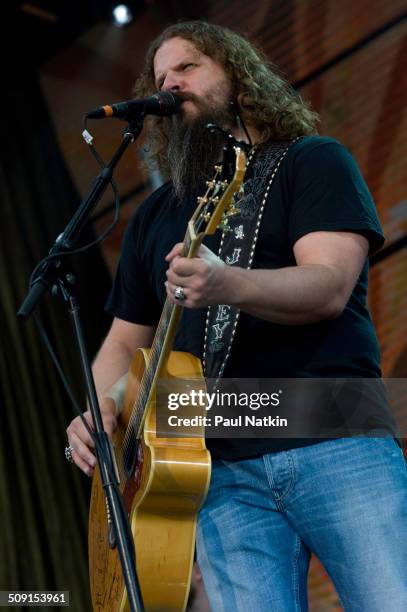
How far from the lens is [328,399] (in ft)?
5.49

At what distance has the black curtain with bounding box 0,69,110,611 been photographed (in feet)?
12.4

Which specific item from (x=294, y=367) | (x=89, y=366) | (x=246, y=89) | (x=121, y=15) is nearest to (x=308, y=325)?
(x=294, y=367)

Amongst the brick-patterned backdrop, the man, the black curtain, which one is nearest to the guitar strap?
the man

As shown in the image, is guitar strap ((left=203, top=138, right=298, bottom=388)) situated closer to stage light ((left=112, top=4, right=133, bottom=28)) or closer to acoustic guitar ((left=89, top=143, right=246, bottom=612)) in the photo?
acoustic guitar ((left=89, top=143, right=246, bottom=612))

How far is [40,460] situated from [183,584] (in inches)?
93.7

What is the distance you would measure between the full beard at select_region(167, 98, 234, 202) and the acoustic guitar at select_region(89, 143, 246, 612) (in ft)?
1.37

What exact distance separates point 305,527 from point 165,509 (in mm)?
292

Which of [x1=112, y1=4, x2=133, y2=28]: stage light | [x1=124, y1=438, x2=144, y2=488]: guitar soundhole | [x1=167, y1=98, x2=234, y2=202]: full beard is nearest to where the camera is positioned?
[x1=124, y1=438, x2=144, y2=488]: guitar soundhole

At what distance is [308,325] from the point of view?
172cm

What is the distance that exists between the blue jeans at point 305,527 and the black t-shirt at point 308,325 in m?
0.06

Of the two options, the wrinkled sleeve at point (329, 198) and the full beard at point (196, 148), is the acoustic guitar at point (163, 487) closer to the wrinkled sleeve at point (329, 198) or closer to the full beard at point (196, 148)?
the wrinkled sleeve at point (329, 198)

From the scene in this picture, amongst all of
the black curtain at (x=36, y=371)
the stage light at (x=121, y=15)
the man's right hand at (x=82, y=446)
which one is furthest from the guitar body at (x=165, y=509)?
the stage light at (x=121, y=15)

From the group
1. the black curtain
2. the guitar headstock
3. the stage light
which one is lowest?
Result: the black curtain

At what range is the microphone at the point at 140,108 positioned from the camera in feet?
6.15
